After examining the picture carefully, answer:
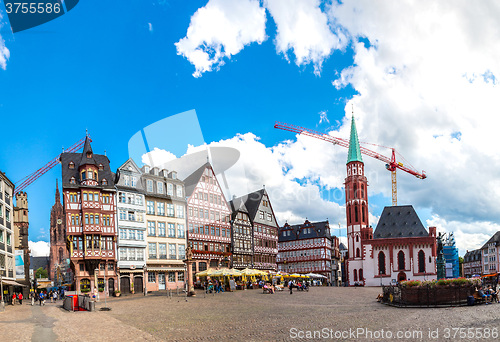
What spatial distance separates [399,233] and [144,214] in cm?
5061

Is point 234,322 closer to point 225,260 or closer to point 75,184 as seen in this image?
point 75,184

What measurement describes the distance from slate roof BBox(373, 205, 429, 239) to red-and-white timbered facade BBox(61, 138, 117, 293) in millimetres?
54266

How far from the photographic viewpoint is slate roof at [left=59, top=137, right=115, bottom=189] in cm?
5224

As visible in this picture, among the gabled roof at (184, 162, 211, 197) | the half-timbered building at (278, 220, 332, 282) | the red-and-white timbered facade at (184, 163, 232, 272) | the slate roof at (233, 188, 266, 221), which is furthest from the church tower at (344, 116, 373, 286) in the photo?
the gabled roof at (184, 162, 211, 197)

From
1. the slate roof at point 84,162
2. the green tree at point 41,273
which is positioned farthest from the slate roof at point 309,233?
the green tree at point 41,273

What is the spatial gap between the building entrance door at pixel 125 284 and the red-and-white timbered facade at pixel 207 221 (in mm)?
9649

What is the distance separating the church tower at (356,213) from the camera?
9212cm

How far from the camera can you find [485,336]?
53.2 ft

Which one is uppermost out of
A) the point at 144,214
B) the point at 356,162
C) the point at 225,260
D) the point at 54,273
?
the point at 356,162

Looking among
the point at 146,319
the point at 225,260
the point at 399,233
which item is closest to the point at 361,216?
the point at 399,233

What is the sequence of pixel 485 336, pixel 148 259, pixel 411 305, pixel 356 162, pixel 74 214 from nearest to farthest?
pixel 485 336 → pixel 411 305 → pixel 74 214 → pixel 148 259 → pixel 356 162

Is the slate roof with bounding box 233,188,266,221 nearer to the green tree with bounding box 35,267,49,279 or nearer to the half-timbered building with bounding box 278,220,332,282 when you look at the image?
the half-timbered building with bounding box 278,220,332,282

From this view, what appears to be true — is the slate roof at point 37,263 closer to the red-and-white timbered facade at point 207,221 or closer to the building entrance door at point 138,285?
the red-and-white timbered facade at point 207,221

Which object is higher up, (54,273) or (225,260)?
(225,260)
